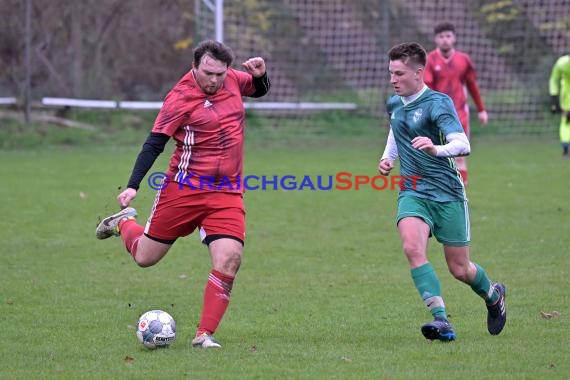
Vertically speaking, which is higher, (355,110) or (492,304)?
(492,304)

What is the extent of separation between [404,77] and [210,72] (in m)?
1.22

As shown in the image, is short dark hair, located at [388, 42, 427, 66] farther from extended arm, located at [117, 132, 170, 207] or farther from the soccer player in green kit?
extended arm, located at [117, 132, 170, 207]

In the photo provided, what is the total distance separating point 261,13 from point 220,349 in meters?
17.0

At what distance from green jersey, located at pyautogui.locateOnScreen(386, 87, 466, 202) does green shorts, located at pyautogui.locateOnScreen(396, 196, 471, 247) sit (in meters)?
0.04

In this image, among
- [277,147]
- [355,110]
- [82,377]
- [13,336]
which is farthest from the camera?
[355,110]

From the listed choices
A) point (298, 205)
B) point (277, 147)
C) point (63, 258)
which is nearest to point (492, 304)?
point (63, 258)

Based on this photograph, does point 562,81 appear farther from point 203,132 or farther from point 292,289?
point 203,132

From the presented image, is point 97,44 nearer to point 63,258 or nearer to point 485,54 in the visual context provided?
point 485,54

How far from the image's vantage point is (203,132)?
20.7 ft

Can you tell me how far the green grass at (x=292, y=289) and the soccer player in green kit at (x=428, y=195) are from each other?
0.34 metres

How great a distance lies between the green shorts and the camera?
629 centimetres

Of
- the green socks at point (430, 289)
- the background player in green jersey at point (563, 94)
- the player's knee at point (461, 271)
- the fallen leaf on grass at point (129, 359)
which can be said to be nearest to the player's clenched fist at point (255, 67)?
the green socks at point (430, 289)

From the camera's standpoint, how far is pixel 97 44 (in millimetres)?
22375

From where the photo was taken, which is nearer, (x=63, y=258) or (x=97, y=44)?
(x=63, y=258)
